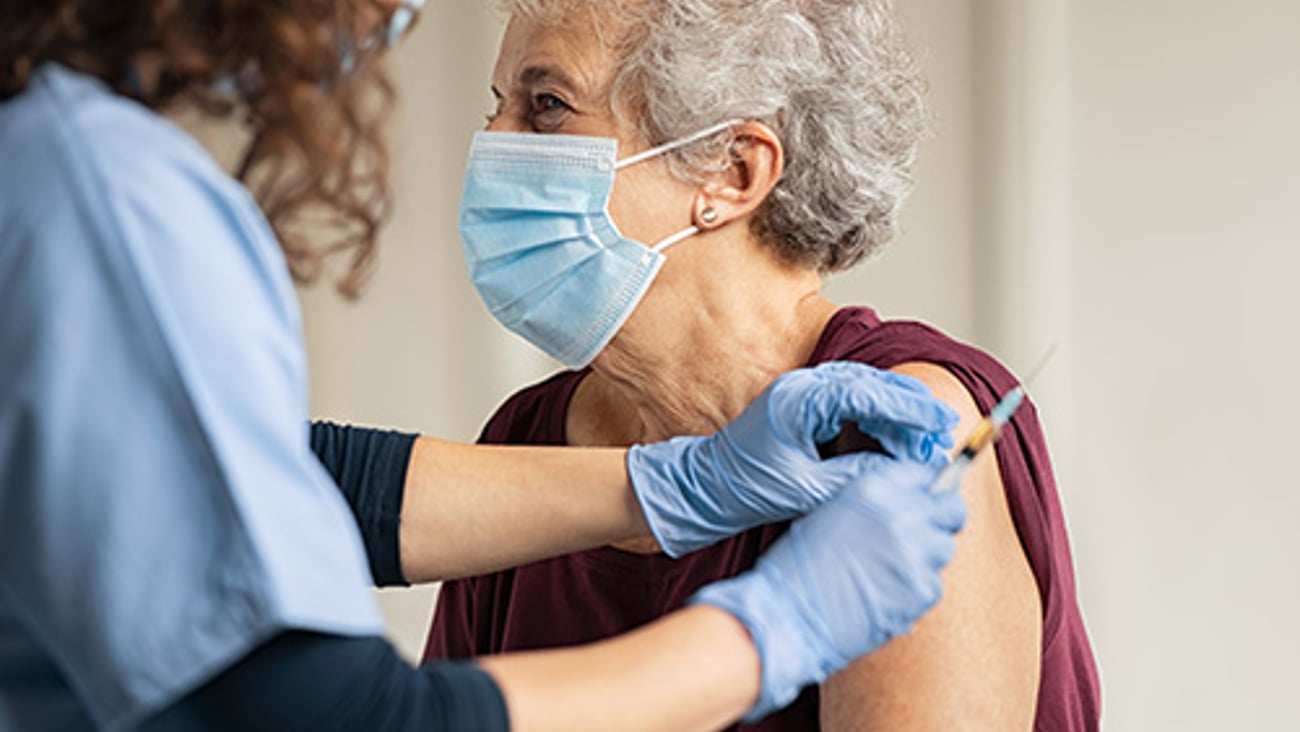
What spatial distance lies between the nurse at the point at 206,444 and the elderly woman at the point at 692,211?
1.88 ft

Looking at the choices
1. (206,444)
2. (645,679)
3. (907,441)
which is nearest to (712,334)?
(907,441)

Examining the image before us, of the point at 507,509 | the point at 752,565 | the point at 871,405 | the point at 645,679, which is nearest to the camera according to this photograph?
the point at 645,679

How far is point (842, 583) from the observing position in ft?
3.46

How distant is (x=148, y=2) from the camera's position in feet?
2.75

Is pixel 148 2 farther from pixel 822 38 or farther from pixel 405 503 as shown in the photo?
pixel 822 38

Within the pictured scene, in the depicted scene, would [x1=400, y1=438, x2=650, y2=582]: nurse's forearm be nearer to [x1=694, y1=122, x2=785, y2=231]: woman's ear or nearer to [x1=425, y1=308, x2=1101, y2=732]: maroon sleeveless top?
[x1=425, y1=308, x2=1101, y2=732]: maroon sleeveless top

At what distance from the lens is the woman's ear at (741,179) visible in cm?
160

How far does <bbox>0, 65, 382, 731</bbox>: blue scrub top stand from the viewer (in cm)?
77

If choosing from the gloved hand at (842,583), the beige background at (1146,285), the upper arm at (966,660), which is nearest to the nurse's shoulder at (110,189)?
the gloved hand at (842,583)

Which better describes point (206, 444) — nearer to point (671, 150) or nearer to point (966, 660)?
point (966, 660)

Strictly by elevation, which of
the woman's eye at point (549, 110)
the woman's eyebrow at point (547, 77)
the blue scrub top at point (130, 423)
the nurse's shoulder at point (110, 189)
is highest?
the woman's eyebrow at point (547, 77)

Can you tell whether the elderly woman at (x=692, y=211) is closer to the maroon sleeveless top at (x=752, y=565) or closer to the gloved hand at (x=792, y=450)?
→ the maroon sleeveless top at (x=752, y=565)

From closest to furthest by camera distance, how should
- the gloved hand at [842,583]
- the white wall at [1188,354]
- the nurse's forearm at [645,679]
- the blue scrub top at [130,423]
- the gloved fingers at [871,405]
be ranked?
the blue scrub top at [130,423], the nurse's forearm at [645,679], the gloved hand at [842,583], the gloved fingers at [871,405], the white wall at [1188,354]

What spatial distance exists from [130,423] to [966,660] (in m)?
0.82
